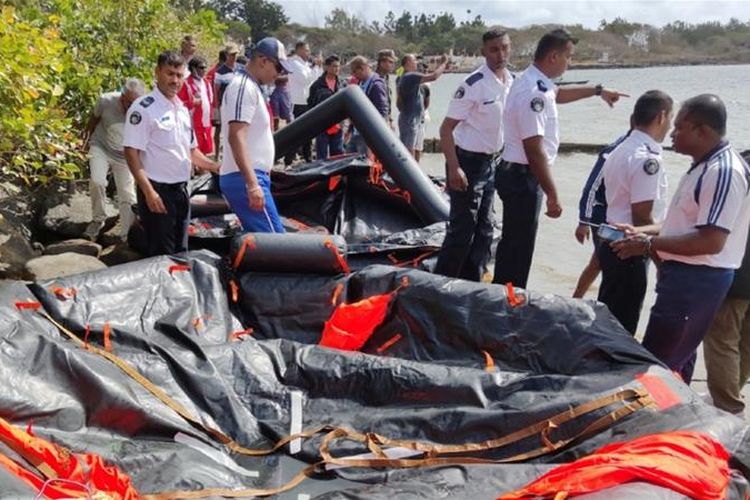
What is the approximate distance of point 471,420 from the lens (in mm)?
3016

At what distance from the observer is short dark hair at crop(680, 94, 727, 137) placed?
299 centimetres

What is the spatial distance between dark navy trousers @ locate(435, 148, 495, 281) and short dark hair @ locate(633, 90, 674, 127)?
1201mm

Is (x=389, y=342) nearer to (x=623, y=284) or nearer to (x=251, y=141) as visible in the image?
(x=623, y=284)


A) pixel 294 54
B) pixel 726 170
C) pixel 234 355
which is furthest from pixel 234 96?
pixel 294 54

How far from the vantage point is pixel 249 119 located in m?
4.11

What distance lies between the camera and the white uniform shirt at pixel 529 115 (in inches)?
161

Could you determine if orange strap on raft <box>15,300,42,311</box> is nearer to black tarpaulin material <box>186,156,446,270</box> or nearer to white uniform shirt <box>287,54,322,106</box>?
black tarpaulin material <box>186,156,446,270</box>

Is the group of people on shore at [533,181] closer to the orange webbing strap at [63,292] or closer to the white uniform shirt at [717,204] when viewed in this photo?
the white uniform shirt at [717,204]

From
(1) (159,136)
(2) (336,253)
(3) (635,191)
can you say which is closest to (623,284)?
(3) (635,191)

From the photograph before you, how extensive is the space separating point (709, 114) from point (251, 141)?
8.34 feet

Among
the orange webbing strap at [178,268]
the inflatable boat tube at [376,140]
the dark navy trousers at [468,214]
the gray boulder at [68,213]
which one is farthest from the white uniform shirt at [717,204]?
the gray boulder at [68,213]

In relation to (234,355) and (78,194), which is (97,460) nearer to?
(234,355)

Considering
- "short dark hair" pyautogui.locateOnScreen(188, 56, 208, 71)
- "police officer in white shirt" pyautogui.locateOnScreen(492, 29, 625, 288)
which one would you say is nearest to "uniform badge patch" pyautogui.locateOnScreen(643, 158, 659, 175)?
"police officer in white shirt" pyautogui.locateOnScreen(492, 29, 625, 288)

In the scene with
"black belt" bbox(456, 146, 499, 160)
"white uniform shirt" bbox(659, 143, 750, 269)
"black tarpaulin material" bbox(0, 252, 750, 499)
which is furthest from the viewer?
"black belt" bbox(456, 146, 499, 160)
